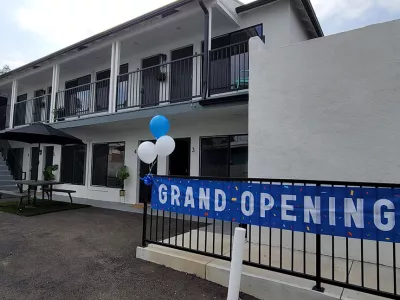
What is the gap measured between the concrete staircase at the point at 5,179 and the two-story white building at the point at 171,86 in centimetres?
264

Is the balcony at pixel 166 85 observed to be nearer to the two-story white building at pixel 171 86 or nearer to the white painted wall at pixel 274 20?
the two-story white building at pixel 171 86

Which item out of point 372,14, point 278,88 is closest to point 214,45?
point 278,88

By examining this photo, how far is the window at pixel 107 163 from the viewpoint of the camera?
438 inches

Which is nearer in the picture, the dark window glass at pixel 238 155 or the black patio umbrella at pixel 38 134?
the dark window glass at pixel 238 155

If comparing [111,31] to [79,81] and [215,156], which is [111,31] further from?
[215,156]

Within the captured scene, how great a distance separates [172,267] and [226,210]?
1289 millimetres

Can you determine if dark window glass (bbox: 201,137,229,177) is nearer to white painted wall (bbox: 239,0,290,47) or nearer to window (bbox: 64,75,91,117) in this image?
white painted wall (bbox: 239,0,290,47)

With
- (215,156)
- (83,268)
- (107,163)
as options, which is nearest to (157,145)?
(83,268)

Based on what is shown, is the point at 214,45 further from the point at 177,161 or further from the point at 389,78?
the point at 389,78

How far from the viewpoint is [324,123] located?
4.33m

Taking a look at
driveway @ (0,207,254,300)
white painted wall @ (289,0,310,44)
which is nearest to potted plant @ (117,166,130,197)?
driveway @ (0,207,254,300)

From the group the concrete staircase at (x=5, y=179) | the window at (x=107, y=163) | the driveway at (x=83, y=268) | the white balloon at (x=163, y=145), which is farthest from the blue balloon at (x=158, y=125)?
the concrete staircase at (x=5, y=179)

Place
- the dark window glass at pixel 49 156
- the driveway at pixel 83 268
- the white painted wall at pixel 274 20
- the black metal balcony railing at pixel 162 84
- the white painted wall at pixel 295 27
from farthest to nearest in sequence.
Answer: the dark window glass at pixel 49 156, the black metal balcony railing at pixel 162 84, the white painted wall at pixel 295 27, the white painted wall at pixel 274 20, the driveway at pixel 83 268

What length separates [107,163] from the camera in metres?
11.5
